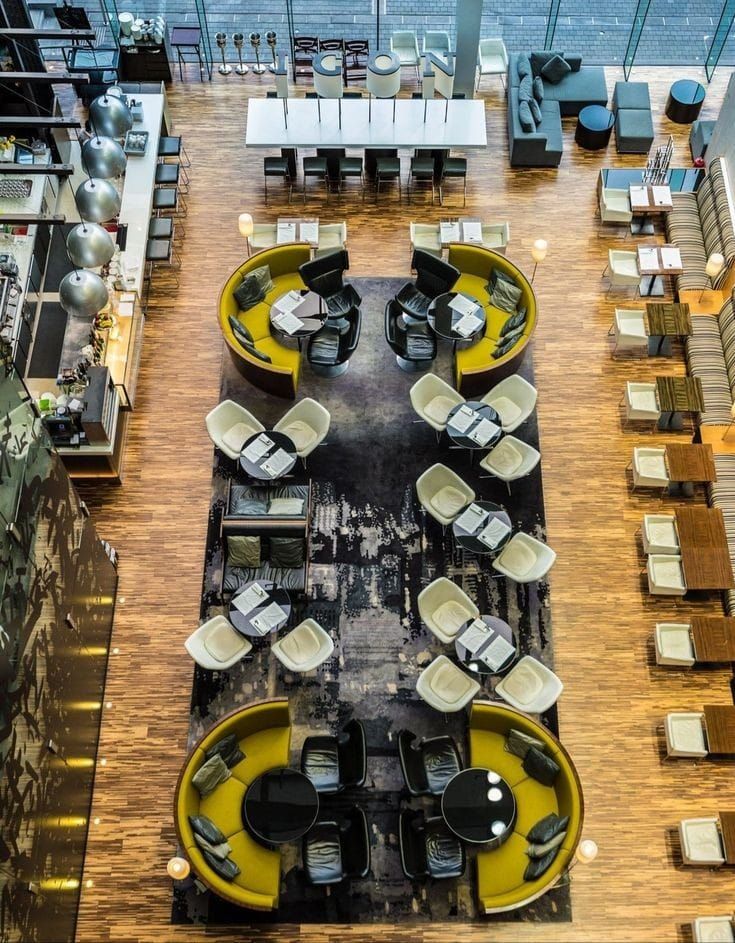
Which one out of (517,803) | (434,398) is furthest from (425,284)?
(517,803)

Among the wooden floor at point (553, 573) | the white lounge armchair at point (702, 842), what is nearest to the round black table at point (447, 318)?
the wooden floor at point (553, 573)

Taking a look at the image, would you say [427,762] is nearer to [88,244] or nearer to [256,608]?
[256,608]

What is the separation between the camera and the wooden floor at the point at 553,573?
31.1 ft

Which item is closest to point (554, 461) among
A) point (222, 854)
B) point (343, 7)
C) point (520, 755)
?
point (520, 755)

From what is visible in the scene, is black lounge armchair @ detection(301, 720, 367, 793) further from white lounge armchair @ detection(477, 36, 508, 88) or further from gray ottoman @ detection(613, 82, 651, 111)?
white lounge armchair @ detection(477, 36, 508, 88)

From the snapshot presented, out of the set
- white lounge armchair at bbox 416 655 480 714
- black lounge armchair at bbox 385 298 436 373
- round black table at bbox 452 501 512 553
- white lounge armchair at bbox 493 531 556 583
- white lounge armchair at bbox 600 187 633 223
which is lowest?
white lounge armchair at bbox 416 655 480 714

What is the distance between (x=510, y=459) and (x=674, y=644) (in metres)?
2.75

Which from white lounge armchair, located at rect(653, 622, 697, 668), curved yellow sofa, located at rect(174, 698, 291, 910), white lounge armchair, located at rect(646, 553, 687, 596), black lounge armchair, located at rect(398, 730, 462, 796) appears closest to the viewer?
curved yellow sofa, located at rect(174, 698, 291, 910)

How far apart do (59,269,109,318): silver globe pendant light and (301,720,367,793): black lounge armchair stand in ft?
15.6

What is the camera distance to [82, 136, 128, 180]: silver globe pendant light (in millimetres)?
9609

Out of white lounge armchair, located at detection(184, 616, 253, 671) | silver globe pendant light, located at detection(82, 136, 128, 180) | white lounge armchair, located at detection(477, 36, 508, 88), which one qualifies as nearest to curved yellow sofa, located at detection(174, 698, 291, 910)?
white lounge armchair, located at detection(184, 616, 253, 671)

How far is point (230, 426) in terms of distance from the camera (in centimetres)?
1155

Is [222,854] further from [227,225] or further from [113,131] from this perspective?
[227,225]

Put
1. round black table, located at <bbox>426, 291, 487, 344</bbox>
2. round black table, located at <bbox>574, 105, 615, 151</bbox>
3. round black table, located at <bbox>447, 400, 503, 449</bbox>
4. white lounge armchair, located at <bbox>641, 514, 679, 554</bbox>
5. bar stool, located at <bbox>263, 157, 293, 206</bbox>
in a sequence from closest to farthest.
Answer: white lounge armchair, located at <bbox>641, 514, 679, 554</bbox> → round black table, located at <bbox>447, 400, 503, 449</bbox> → round black table, located at <bbox>426, 291, 487, 344</bbox> → bar stool, located at <bbox>263, 157, 293, 206</bbox> → round black table, located at <bbox>574, 105, 615, 151</bbox>
